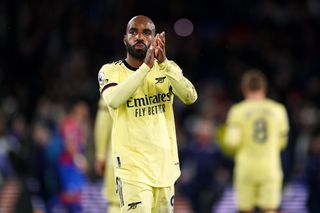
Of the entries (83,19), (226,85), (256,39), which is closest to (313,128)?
(226,85)

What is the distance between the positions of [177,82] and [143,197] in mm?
999

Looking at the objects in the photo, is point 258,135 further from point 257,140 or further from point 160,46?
point 160,46

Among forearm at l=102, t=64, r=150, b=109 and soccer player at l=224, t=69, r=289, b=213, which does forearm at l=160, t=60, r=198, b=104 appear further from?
soccer player at l=224, t=69, r=289, b=213

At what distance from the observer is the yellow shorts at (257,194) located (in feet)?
48.2

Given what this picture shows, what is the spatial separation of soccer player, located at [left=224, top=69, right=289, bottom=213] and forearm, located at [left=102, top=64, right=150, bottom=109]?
5.79 meters

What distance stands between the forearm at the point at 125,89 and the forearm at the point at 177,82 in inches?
10.3

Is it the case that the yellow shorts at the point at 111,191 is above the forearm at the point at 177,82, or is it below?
below

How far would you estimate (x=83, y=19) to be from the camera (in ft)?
76.9

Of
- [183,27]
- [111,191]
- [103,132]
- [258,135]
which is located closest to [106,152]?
[103,132]

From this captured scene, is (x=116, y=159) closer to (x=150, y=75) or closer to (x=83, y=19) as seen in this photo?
(x=150, y=75)

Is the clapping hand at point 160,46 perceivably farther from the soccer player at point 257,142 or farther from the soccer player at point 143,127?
the soccer player at point 257,142

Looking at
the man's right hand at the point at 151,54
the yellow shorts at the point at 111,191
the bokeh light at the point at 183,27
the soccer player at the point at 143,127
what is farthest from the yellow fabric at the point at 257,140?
the bokeh light at the point at 183,27

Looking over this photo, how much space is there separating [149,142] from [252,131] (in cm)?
567

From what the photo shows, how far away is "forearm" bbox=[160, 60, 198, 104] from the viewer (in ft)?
29.2
